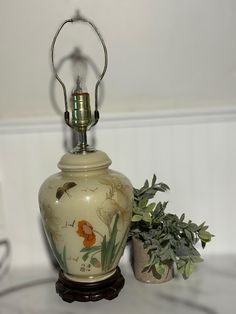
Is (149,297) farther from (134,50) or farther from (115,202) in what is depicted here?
(134,50)

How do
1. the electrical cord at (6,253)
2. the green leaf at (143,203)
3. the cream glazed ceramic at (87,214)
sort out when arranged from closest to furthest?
the cream glazed ceramic at (87,214), the green leaf at (143,203), the electrical cord at (6,253)

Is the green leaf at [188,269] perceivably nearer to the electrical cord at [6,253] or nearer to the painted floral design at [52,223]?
the painted floral design at [52,223]

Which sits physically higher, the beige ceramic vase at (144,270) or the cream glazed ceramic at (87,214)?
the cream glazed ceramic at (87,214)

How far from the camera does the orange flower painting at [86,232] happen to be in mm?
829

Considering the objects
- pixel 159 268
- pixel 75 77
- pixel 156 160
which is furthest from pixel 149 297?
pixel 75 77

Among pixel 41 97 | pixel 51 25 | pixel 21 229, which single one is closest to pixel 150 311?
pixel 21 229

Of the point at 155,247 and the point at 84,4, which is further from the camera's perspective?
the point at 84,4

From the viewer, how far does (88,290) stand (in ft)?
2.89

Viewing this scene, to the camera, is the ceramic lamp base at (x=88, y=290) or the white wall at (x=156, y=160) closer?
the ceramic lamp base at (x=88, y=290)

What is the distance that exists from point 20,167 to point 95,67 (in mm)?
290

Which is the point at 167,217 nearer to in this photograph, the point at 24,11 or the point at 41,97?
the point at 41,97

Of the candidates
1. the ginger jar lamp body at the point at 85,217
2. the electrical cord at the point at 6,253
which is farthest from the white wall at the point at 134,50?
the electrical cord at the point at 6,253

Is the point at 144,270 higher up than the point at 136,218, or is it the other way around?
the point at 136,218

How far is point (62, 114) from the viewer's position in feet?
3.45
